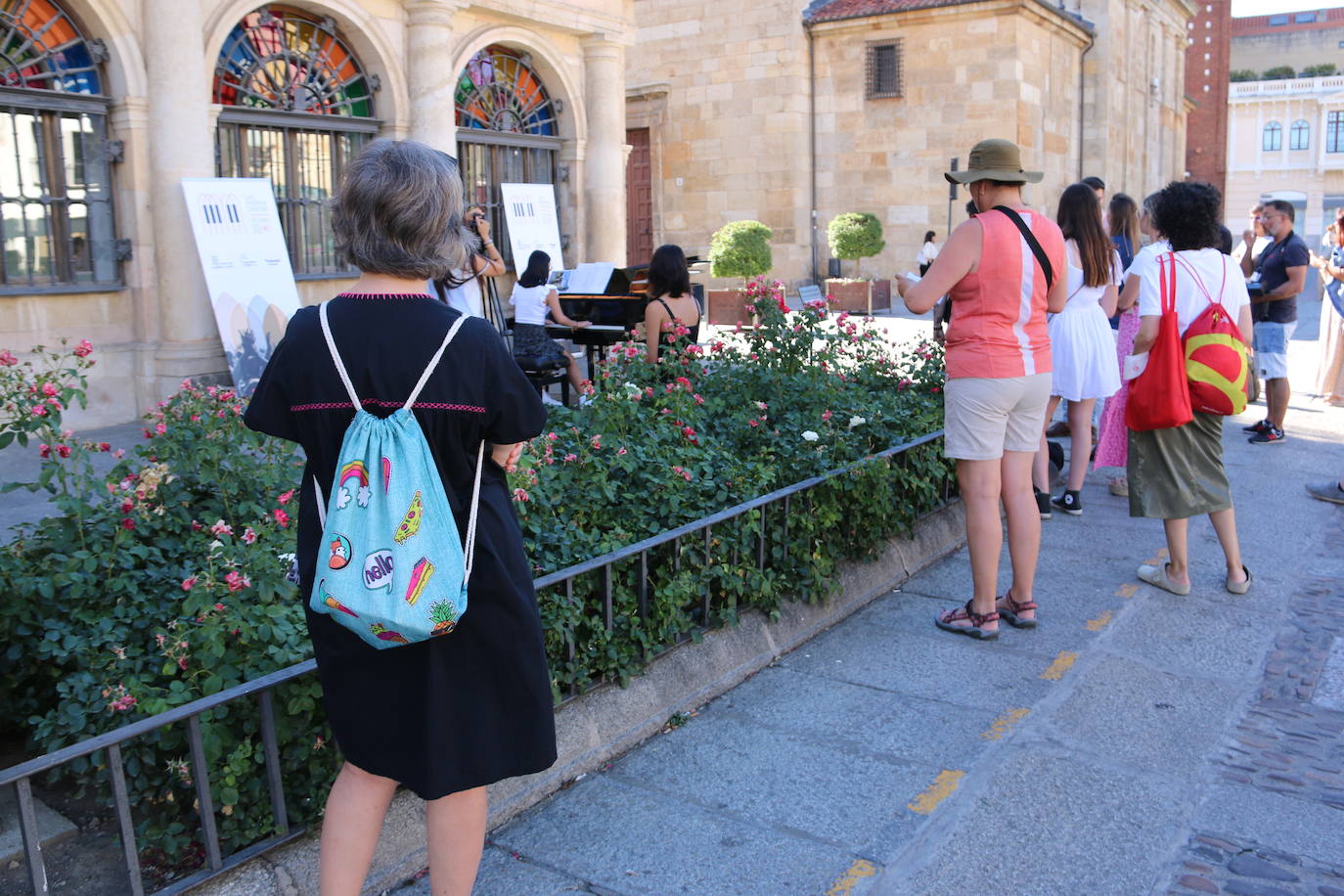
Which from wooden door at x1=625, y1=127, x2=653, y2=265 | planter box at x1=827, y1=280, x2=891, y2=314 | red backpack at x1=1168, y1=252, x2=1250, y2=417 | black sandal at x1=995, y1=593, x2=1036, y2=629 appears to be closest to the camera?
black sandal at x1=995, y1=593, x2=1036, y2=629

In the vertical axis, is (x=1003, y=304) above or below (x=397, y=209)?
below

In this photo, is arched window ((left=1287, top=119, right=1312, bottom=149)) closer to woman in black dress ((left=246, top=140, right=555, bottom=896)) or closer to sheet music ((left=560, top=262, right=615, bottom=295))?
sheet music ((left=560, top=262, right=615, bottom=295))

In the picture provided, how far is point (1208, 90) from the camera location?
46.6 m

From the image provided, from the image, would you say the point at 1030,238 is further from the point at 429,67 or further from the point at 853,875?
the point at 429,67

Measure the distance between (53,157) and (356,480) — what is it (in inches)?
350

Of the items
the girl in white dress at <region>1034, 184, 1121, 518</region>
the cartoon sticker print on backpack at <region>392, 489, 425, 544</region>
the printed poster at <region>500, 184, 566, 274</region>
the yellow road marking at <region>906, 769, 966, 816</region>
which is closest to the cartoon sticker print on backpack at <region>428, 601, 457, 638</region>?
the cartoon sticker print on backpack at <region>392, 489, 425, 544</region>

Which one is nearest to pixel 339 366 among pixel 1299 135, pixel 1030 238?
pixel 1030 238

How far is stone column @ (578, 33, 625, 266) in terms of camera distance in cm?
1475

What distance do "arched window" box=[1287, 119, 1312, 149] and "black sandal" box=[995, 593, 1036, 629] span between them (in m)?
78.5

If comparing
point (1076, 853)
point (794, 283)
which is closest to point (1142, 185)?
point (794, 283)

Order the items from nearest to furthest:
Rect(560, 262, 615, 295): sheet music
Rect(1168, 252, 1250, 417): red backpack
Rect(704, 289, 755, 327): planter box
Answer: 1. Rect(1168, 252, 1250, 417): red backpack
2. Rect(560, 262, 615, 295): sheet music
3. Rect(704, 289, 755, 327): planter box

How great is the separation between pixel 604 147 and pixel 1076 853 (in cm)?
1287

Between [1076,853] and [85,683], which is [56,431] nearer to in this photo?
[85,683]

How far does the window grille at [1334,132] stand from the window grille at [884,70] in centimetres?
5813
